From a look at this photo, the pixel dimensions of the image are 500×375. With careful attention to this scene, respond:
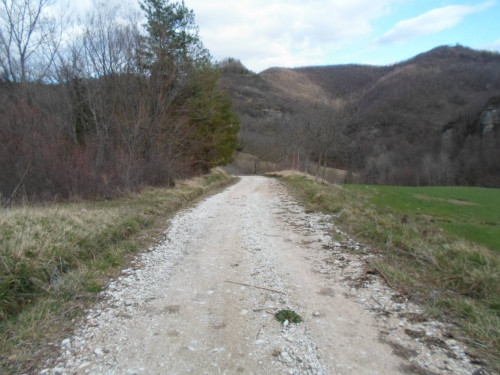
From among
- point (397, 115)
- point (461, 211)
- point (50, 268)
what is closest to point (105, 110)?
point (50, 268)

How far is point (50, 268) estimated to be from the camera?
14.8 ft

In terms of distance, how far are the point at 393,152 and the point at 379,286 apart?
108807mm

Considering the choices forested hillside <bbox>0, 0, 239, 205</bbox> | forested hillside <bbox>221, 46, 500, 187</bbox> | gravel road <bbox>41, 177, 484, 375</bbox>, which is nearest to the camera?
gravel road <bbox>41, 177, 484, 375</bbox>

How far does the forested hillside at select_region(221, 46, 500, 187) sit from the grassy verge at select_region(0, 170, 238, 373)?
97.4 ft

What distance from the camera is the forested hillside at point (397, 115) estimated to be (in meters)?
71.9

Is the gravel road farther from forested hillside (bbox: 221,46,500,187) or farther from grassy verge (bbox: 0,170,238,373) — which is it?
forested hillside (bbox: 221,46,500,187)

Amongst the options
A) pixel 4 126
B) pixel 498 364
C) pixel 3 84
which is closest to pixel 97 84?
pixel 4 126

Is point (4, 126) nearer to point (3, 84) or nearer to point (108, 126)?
point (108, 126)

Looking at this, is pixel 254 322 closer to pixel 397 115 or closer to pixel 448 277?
pixel 448 277

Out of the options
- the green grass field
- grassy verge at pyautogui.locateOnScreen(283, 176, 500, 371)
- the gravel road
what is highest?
grassy verge at pyautogui.locateOnScreen(283, 176, 500, 371)

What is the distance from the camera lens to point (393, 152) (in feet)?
331

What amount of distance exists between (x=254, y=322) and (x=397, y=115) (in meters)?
137

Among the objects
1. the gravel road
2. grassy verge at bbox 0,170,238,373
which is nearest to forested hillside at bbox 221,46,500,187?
Answer: grassy verge at bbox 0,170,238,373

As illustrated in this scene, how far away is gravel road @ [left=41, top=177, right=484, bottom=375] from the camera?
110 inches
